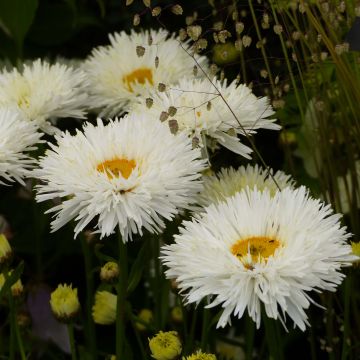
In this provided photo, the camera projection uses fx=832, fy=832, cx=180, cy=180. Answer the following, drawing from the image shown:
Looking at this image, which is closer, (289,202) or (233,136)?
(289,202)

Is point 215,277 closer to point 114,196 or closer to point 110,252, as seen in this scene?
point 114,196

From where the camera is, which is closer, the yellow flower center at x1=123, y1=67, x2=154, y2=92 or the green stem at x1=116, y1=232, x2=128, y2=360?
the green stem at x1=116, y1=232, x2=128, y2=360

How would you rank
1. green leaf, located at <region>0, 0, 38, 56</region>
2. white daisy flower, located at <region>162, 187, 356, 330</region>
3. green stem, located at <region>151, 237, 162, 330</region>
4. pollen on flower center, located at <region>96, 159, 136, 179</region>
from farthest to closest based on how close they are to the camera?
green leaf, located at <region>0, 0, 38, 56</region> < green stem, located at <region>151, 237, 162, 330</region> < pollen on flower center, located at <region>96, 159, 136, 179</region> < white daisy flower, located at <region>162, 187, 356, 330</region>

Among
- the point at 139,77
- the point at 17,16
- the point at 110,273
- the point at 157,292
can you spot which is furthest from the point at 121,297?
the point at 17,16

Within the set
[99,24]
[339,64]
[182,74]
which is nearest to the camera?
[339,64]

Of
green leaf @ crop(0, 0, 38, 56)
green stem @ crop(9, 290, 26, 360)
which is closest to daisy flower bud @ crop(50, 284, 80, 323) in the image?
green stem @ crop(9, 290, 26, 360)

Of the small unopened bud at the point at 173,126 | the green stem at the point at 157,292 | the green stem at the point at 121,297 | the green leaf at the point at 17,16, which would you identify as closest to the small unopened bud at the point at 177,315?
the green stem at the point at 157,292

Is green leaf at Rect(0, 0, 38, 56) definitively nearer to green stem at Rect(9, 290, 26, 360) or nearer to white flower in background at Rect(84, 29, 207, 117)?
white flower in background at Rect(84, 29, 207, 117)

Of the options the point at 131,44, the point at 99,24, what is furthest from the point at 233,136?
the point at 99,24
